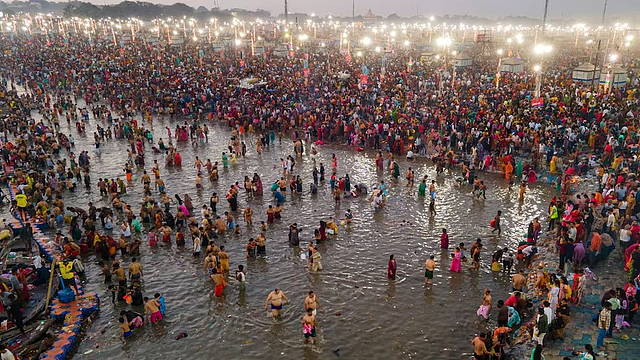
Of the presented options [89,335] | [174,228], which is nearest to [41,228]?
[174,228]

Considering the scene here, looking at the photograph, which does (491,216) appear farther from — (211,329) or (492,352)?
(211,329)

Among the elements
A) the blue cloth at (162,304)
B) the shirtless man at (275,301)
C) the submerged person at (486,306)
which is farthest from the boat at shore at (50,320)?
the submerged person at (486,306)

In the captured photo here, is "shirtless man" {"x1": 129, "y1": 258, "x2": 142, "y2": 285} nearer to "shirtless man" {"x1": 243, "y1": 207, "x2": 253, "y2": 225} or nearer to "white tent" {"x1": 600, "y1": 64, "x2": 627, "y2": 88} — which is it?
"shirtless man" {"x1": 243, "y1": 207, "x2": 253, "y2": 225}

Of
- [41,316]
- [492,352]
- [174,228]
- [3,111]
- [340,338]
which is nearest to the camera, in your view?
[492,352]

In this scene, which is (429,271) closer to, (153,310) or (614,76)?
(153,310)

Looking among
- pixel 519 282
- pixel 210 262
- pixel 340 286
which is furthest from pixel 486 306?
pixel 210 262

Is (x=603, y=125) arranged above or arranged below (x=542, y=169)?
above
